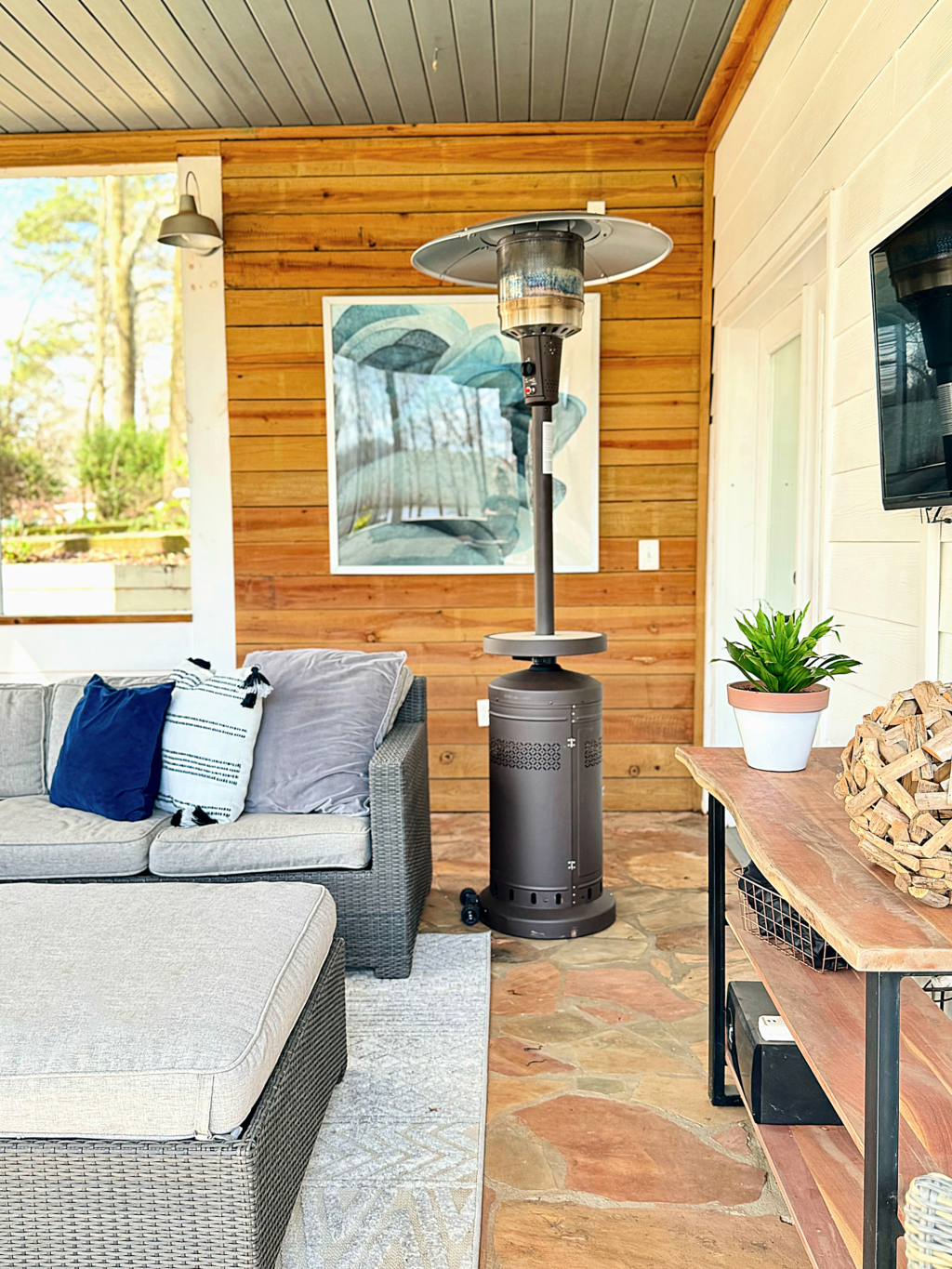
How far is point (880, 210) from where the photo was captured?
2.14m

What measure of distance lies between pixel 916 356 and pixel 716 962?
121 cm

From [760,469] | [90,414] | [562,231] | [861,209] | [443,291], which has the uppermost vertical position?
[443,291]

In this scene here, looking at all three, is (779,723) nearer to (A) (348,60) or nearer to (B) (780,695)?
(B) (780,695)

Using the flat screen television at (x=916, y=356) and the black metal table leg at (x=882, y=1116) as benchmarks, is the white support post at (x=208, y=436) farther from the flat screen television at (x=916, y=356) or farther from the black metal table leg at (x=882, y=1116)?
the black metal table leg at (x=882, y=1116)

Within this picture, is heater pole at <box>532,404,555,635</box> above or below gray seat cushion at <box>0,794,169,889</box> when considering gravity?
above

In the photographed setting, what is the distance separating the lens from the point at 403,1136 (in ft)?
6.46

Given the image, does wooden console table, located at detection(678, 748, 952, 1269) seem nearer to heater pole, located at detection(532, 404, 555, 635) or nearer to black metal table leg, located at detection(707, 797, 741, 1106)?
black metal table leg, located at detection(707, 797, 741, 1106)

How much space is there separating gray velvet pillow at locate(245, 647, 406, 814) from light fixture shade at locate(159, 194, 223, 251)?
5.81 ft

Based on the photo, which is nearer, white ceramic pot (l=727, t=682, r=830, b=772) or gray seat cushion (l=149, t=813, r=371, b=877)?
white ceramic pot (l=727, t=682, r=830, b=772)

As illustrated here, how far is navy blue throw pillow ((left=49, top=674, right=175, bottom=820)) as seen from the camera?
2775mm

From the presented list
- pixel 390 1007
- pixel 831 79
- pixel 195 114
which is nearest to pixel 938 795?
pixel 390 1007

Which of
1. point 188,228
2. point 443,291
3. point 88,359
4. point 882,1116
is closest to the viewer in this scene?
point 882,1116

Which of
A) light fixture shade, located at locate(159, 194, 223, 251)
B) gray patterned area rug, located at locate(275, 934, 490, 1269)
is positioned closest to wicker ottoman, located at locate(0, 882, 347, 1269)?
gray patterned area rug, located at locate(275, 934, 490, 1269)

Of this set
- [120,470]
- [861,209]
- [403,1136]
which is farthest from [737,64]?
[403,1136]
